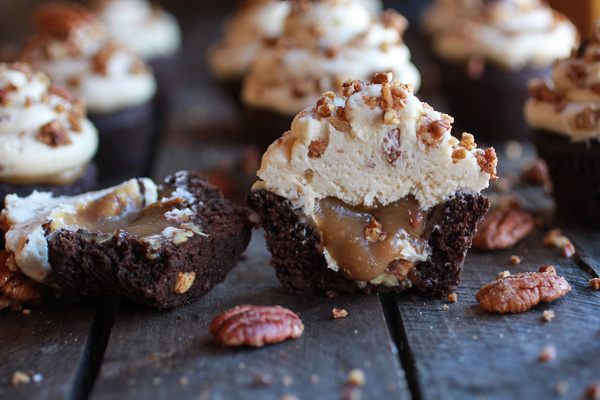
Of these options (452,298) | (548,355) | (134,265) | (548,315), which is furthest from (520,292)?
(134,265)

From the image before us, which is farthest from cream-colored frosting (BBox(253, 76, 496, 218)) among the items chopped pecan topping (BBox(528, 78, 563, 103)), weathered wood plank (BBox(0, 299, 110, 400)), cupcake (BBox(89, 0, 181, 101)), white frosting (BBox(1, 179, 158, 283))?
cupcake (BBox(89, 0, 181, 101))

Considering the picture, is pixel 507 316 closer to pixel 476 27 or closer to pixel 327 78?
pixel 327 78

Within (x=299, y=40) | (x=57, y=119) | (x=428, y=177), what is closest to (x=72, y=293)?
(x=57, y=119)

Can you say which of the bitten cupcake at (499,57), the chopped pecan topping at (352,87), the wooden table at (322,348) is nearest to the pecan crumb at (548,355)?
the wooden table at (322,348)

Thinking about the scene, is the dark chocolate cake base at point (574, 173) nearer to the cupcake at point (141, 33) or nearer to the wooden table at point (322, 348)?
the wooden table at point (322, 348)

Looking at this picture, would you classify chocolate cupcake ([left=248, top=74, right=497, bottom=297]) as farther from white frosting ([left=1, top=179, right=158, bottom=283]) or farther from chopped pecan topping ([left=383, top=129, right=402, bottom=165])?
white frosting ([left=1, top=179, right=158, bottom=283])

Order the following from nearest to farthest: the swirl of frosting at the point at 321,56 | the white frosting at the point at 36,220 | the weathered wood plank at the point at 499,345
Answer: the weathered wood plank at the point at 499,345 → the white frosting at the point at 36,220 → the swirl of frosting at the point at 321,56
